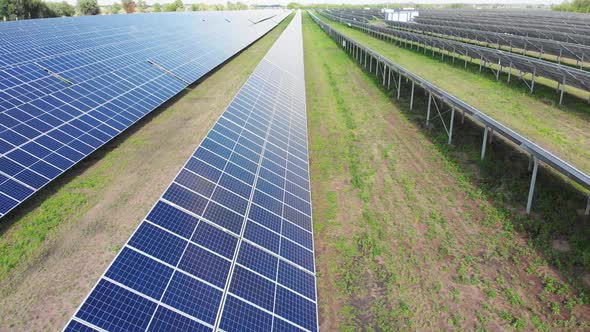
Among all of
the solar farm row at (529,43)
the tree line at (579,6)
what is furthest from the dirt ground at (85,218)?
the tree line at (579,6)

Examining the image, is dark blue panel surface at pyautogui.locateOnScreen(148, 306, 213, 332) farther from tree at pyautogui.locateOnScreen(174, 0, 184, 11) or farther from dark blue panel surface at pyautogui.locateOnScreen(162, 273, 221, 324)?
tree at pyautogui.locateOnScreen(174, 0, 184, 11)

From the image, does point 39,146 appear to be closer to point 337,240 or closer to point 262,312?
point 337,240

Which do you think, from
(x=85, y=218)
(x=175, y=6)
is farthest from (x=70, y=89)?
(x=175, y=6)

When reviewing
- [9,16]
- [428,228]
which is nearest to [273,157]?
[428,228]

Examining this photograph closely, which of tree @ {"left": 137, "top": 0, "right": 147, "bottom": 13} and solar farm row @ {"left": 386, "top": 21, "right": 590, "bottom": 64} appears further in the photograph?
tree @ {"left": 137, "top": 0, "right": 147, "bottom": 13}

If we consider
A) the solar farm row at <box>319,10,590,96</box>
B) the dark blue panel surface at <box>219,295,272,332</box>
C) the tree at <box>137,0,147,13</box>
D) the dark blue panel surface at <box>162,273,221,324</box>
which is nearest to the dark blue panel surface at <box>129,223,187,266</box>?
the dark blue panel surface at <box>162,273,221,324</box>

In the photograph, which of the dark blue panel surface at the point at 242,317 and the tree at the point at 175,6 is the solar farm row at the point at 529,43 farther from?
the tree at the point at 175,6
